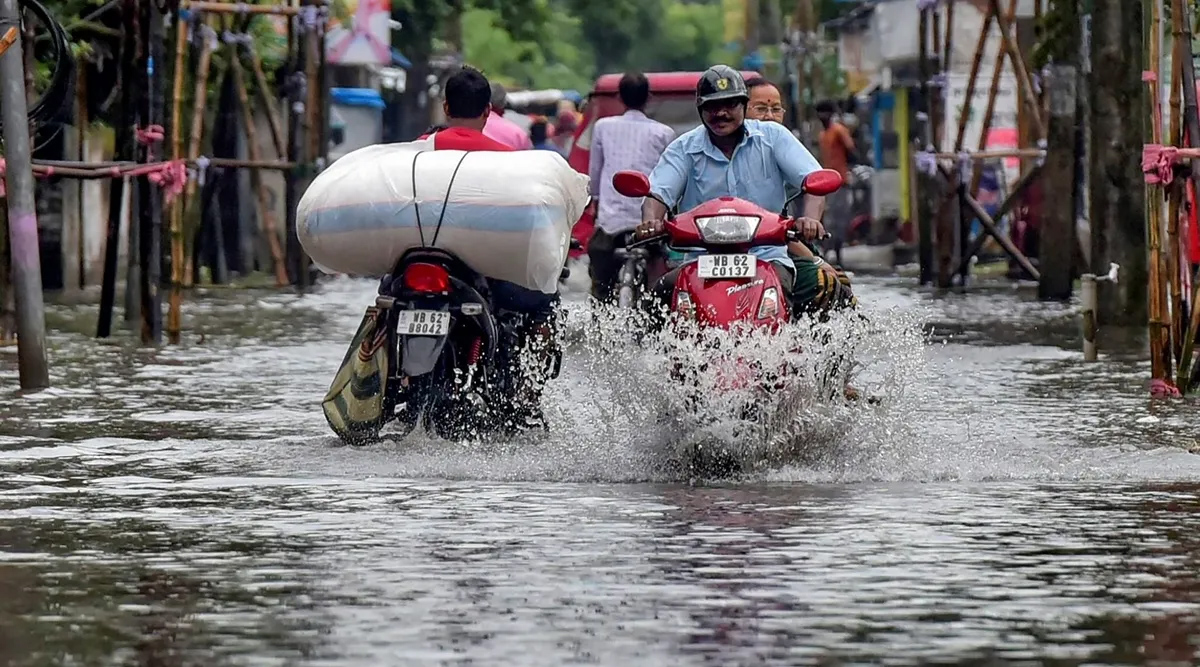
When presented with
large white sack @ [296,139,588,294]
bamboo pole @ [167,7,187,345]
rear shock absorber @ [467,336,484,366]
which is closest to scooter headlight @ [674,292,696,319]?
large white sack @ [296,139,588,294]

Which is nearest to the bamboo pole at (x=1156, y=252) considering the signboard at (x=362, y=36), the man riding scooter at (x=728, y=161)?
the man riding scooter at (x=728, y=161)

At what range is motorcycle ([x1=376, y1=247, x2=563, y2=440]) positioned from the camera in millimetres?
11750

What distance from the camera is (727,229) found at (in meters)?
10.8

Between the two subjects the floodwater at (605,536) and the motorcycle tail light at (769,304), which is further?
the motorcycle tail light at (769,304)

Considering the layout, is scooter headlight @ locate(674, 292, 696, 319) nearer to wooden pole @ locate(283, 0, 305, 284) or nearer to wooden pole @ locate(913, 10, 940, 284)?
wooden pole @ locate(913, 10, 940, 284)

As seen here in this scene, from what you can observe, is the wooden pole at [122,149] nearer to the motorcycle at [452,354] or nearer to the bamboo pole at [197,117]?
the bamboo pole at [197,117]

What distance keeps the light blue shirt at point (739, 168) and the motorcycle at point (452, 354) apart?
2.99 feet

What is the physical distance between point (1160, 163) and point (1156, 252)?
0.44m

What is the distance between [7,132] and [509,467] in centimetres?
539

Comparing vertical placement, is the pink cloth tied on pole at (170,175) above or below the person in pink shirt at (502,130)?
below

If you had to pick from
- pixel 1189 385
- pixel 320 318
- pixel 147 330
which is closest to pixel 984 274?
pixel 320 318

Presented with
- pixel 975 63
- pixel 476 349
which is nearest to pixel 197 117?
pixel 975 63

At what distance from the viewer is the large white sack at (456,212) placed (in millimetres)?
11695

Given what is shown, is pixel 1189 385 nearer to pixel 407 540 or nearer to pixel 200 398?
pixel 200 398
